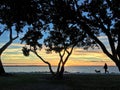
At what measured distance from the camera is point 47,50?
61.6 m

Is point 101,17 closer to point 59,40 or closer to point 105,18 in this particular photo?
point 105,18

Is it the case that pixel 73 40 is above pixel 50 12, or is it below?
below

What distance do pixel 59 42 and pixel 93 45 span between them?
4.54 meters

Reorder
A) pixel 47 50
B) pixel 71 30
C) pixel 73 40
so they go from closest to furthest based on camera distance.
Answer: pixel 71 30 → pixel 73 40 → pixel 47 50

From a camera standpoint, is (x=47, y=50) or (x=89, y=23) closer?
(x=89, y=23)

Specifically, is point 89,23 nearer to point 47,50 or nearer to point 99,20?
point 99,20

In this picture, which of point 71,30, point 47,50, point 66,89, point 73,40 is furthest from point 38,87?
point 47,50

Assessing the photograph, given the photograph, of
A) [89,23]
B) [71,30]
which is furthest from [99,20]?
[71,30]

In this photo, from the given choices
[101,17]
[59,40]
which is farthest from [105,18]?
[59,40]

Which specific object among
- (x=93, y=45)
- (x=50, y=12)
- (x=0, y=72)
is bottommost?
(x=0, y=72)

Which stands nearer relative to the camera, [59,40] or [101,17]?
[101,17]

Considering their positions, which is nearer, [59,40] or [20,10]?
[20,10]

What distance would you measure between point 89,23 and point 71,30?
18.6ft

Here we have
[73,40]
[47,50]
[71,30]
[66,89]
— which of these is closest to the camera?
[66,89]
